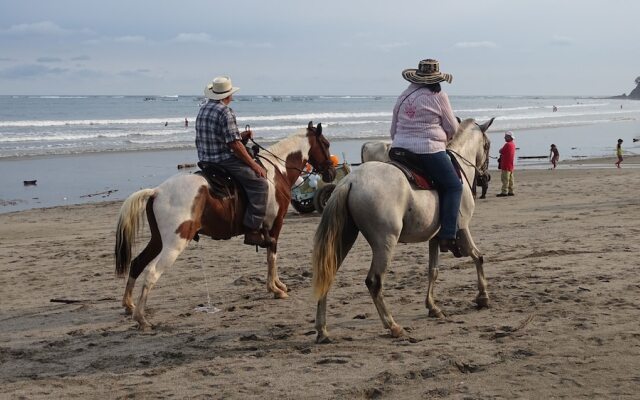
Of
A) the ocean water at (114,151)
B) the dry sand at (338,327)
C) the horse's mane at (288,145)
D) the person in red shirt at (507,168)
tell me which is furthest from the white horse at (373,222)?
the ocean water at (114,151)

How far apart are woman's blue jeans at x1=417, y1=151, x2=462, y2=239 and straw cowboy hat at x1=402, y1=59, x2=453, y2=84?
67cm

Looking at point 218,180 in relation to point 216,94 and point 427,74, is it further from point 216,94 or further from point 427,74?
point 427,74

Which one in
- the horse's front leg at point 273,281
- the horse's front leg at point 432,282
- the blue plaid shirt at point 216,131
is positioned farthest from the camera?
the horse's front leg at point 273,281

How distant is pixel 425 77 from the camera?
22.6 feet

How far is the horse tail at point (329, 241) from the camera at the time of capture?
254 inches

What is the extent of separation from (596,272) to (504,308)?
1864mm

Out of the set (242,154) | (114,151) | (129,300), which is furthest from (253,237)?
(114,151)

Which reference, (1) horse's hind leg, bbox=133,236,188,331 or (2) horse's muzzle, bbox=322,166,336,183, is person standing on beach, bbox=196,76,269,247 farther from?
(2) horse's muzzle, bbox=322,166,336,183

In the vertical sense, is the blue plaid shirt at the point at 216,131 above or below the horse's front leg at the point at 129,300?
above

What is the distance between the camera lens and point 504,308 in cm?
747

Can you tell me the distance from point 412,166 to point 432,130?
378mm

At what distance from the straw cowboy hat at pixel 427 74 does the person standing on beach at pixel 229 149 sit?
1.94m

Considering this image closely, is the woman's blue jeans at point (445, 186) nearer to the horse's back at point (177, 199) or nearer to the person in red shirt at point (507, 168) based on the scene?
the horse's back at point (177, 199)

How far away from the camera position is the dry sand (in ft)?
18.1
